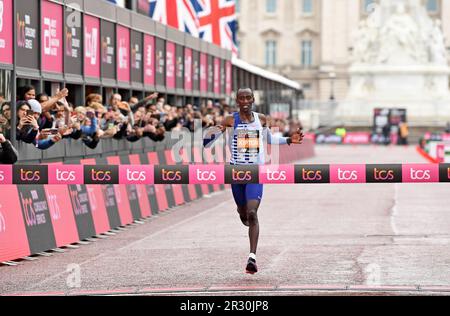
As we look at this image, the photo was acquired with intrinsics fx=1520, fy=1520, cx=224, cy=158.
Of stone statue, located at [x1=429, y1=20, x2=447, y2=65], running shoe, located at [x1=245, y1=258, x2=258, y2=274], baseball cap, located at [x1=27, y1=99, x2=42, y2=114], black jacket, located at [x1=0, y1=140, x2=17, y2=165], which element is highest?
stone statue, located at [x1=429, y1=20, x2=447, y2=65]

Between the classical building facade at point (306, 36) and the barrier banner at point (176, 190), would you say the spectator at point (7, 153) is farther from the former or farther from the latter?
the classical building facade at point (306, 36)

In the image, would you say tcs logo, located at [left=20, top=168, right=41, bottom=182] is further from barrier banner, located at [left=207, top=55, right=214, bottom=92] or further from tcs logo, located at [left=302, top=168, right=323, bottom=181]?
barrier banner, located at [left=207, top=55, right=214, bottom=92]

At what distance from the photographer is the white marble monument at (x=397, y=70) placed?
299 feet

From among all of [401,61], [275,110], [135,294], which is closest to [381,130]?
[401,61]

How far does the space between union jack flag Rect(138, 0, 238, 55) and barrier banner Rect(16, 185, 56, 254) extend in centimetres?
1397

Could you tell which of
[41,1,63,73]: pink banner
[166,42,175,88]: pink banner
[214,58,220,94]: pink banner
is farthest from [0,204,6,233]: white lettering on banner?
[214,58,220,94]: pink banner

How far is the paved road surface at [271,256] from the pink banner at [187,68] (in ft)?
26.1

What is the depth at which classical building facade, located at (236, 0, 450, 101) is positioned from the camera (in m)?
144

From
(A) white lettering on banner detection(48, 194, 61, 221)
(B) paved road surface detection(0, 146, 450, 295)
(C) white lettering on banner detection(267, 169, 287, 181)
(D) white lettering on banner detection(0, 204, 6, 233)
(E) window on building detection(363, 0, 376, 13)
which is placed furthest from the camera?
(E) window on building detection(363, 0, 376, 13)

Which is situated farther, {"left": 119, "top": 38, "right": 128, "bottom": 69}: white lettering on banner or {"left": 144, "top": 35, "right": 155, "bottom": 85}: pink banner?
{"left": 144, "top": 35, "right": 155, "bottom": 85}: pink banner

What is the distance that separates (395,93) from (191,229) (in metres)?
71.1

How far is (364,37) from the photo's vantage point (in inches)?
3654

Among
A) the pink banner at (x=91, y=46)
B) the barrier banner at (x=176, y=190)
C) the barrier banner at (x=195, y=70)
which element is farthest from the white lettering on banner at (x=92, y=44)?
the barrier banner at (x=195, y=70)

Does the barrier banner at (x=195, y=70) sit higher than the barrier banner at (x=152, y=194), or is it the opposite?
the barrier banner at (x=195, y=70)
